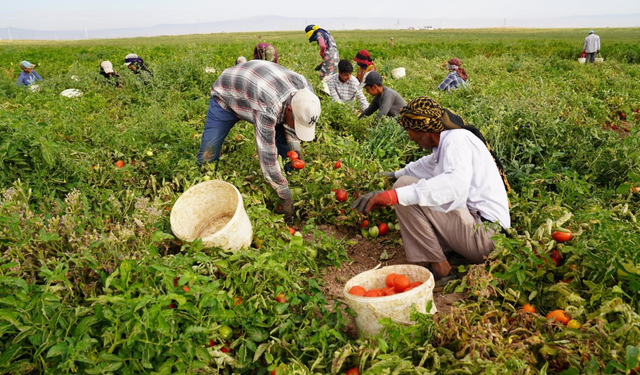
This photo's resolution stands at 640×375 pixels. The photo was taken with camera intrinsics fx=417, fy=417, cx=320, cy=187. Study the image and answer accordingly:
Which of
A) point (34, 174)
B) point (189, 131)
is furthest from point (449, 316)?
point (189, 131)

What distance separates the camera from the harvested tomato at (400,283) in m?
2.26

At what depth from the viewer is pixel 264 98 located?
3.08 metres

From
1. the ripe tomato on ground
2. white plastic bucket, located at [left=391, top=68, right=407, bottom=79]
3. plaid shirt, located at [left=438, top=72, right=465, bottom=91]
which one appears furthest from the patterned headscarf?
white plastic bucket, located at [left=391, top=68, right=407, bottom=79]

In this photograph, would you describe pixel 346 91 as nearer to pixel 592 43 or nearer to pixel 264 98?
pixel 264 98

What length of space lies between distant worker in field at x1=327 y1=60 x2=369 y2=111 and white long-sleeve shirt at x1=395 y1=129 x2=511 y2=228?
11.8ft

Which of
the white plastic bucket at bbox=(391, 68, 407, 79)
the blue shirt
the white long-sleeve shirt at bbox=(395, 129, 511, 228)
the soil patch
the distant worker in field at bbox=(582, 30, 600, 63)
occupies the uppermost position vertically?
the distant worker in field at bbox=(582, 30, 600, 63)

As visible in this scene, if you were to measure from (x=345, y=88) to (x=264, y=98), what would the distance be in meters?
3.56

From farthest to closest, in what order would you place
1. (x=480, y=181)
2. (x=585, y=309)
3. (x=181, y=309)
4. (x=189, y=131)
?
(x=189, y=131), (x=480, y=181), (x=585, y=309), (x=181, y=309)

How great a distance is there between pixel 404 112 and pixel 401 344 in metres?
1.45

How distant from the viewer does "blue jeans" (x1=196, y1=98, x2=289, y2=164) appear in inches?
141

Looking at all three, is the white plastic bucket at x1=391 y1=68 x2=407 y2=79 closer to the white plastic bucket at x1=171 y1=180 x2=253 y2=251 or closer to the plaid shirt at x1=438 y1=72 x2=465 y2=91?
the plaid shirt at x1=438 y1=72 x2=465 y2=91

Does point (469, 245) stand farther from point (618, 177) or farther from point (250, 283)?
point (618, 177)

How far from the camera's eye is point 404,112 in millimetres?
2719

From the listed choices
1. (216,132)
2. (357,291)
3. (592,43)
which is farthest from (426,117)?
(592,43)
